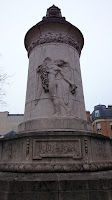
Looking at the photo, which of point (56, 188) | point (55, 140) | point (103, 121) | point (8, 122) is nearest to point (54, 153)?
point (55, 140)

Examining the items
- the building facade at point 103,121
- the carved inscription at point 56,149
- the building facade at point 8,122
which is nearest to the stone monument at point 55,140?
the carved inscription at point 56,149

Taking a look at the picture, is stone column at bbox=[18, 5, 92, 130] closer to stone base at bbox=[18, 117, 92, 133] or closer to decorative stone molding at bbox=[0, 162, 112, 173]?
stone base at bbox=[18, 117, 92, 133]

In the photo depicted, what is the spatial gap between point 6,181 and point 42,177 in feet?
3.18

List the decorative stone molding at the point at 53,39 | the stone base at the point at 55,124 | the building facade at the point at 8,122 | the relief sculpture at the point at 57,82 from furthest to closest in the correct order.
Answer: the building facade at the point at 8,122 < the decorative stone molding at the point at 53,39 < the relief sculpture at the point at 57,82 < the stone base at the point at 55,124

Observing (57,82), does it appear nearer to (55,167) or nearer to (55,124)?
(55,124)

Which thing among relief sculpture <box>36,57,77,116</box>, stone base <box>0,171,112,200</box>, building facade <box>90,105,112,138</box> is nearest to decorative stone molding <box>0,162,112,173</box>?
stone base <box>0,171,112,200</box>

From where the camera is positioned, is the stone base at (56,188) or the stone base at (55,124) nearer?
the stone base at (56,188)

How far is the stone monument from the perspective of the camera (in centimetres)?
409

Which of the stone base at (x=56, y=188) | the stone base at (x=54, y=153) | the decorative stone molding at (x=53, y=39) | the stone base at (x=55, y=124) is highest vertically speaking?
the decorative stone molding at (x=53, y=39)

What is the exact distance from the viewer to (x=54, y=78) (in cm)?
661

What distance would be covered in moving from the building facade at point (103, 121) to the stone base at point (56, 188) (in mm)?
34022

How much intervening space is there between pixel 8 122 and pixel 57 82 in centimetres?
3962

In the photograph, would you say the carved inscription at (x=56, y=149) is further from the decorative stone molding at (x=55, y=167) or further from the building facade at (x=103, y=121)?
the building facade at (x=103, y=121)

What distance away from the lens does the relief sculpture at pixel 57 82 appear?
6.40 m
